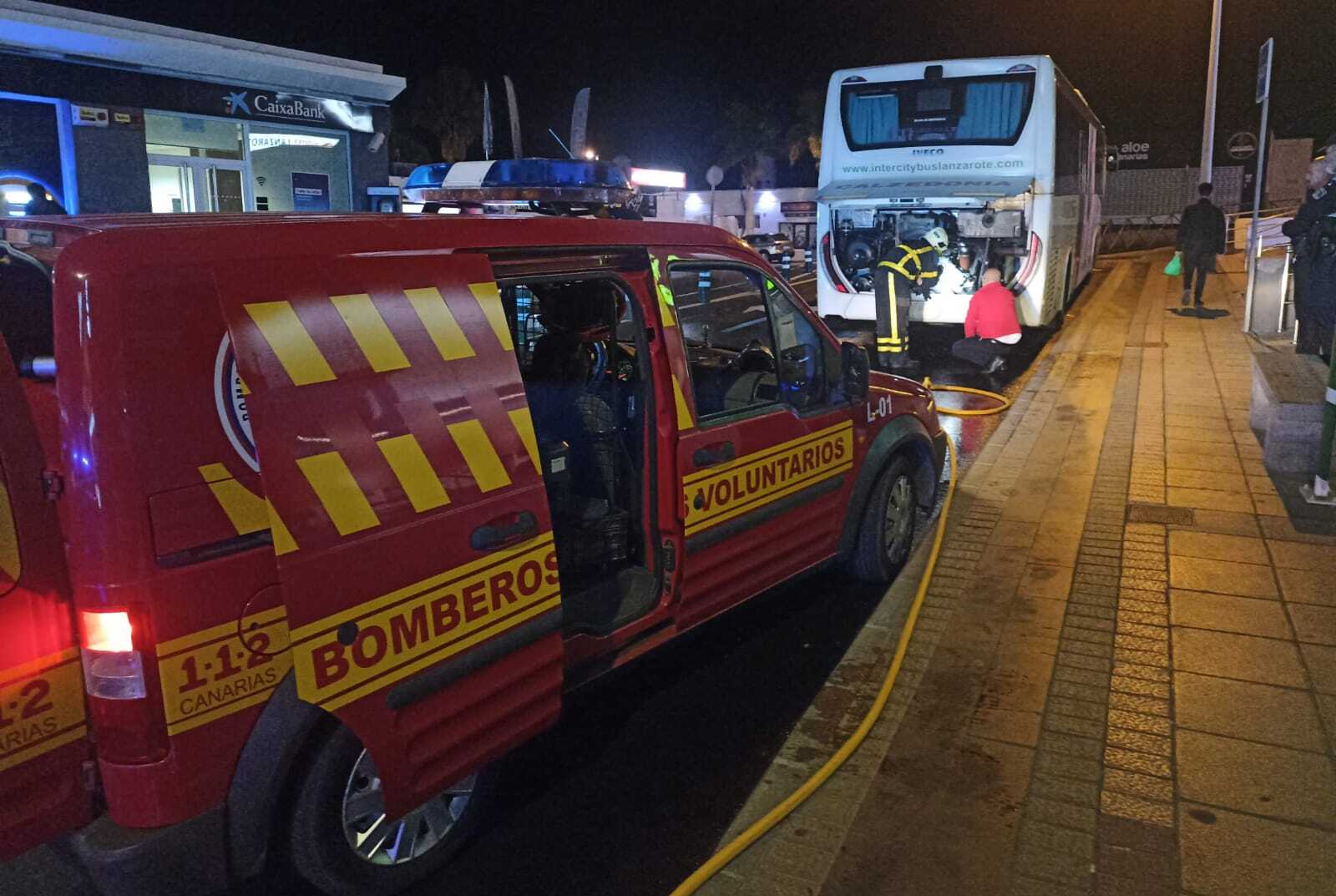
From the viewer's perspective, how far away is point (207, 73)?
572 inches

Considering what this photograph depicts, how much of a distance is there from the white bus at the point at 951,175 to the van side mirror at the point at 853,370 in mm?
7326

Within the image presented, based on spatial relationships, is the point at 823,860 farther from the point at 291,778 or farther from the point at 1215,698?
the point at 1215,698

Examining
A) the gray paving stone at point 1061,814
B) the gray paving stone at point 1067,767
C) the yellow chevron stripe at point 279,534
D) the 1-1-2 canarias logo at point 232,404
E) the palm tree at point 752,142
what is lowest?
the gray paving stone at point 1061,814

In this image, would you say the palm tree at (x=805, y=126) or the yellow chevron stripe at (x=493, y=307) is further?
the palm tree at (x=805, y=126)

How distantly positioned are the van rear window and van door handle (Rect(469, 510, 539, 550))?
1198 millimetres

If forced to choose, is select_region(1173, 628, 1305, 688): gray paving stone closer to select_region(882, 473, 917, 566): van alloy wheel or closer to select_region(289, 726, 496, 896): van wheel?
select_region(882, 473, 917, 566): van alloy wheel

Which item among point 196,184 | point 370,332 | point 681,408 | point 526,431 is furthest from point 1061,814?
point 196,184

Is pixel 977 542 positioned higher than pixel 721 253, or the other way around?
pixel 721 253

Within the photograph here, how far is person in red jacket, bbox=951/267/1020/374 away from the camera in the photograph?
1055 cm

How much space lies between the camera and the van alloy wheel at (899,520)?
17.3 feet

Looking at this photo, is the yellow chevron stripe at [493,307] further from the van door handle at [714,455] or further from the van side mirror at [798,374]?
the van side mirror at [798,374]

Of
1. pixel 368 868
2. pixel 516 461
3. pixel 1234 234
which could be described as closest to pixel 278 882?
pixel 368 868

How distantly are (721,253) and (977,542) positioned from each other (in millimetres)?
2630

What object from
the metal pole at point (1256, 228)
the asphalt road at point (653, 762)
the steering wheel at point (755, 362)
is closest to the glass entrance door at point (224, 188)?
the steering wheel at point (755, 362)
